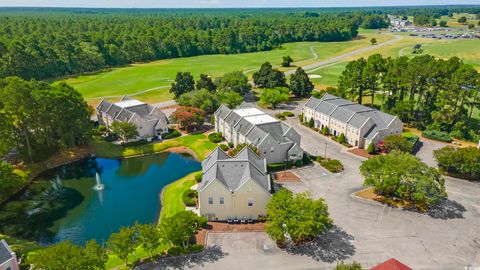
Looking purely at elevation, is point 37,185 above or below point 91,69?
below

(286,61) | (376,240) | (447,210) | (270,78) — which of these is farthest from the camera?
(286,61)

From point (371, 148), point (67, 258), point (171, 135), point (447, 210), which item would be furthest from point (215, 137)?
point (67, 258)

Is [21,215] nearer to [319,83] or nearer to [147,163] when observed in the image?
[147,163]

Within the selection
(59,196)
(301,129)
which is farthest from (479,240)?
(59,196)

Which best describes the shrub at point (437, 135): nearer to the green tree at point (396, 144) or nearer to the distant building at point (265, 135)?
the green tree at point (396, 144)

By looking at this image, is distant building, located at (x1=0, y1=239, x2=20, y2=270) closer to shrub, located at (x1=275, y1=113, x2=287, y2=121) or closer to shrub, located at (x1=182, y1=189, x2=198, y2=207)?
shrub, located at (x1=182, y1=189, x2=198, y2=207)

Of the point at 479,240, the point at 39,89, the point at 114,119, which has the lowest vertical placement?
the point at 479,240

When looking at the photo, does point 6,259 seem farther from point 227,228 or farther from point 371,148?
point 371,148

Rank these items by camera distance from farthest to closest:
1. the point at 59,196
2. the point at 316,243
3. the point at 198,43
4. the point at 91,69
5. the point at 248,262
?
the point at 198,43 → the point at 91,69 → the point at 59,196 → the point at 316,243 → the point at 248,262
